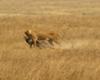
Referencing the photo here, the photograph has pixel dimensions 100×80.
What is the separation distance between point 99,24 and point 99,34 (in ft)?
16.4

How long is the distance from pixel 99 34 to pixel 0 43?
5.38 metres

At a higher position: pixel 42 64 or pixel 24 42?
pixel 42 64

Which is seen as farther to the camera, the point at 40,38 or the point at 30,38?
the point at 40,38

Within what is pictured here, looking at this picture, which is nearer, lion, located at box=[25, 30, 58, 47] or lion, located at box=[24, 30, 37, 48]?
lion, located at box=[24, 30, 37, 48]

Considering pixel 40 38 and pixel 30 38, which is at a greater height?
pixel 30 38

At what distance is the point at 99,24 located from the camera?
2467 centimetres

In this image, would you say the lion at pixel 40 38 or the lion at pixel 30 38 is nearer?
the lion at pixel 30 38

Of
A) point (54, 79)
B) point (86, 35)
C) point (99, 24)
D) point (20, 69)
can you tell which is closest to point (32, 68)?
point (20, 69)

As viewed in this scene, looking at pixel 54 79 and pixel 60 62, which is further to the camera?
pixel 60 62

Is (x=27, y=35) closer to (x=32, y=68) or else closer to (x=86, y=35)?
(x=86, y=35)

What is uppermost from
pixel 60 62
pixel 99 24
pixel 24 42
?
pixel 60 62

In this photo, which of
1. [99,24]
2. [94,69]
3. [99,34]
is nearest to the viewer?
[94,69]

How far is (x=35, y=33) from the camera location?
16.6 metres

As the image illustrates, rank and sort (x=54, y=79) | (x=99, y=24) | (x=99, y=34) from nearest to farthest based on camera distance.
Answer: (x=54, y=79) → (x=99, y=34) → (x=99, y=24)
